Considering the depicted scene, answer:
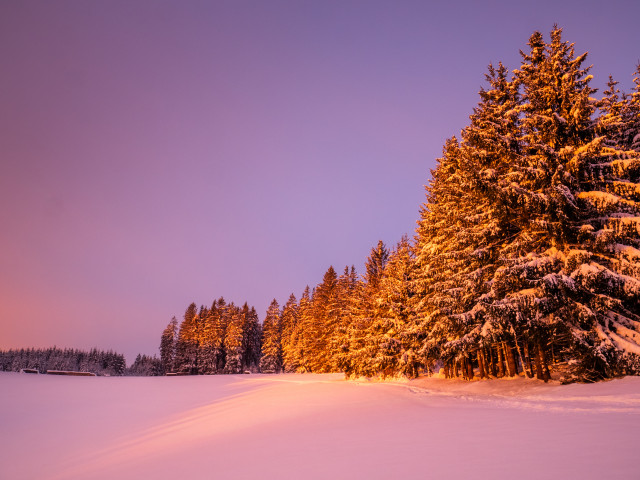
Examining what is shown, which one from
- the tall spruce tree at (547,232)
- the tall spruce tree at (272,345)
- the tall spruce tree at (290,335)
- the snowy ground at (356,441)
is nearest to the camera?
the snowy ground at (356,441)

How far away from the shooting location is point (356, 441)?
660cm

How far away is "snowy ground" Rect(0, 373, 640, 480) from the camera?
15.4ft

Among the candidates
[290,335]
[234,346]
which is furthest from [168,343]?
[290,335]

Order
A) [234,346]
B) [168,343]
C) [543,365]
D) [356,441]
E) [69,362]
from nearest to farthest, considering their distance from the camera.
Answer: [356,441] < [543,365] < [234,346] < [168,343] < [69,362]

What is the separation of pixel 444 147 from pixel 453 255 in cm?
1096

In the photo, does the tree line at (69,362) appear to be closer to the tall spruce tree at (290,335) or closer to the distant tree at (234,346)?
the distant tree at (234,346)

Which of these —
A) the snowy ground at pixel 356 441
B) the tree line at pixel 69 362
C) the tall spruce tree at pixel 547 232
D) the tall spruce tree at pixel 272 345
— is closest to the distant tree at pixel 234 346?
the tall spruce tree at pixel 272 345

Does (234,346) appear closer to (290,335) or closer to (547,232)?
(290,335)

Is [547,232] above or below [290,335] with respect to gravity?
above

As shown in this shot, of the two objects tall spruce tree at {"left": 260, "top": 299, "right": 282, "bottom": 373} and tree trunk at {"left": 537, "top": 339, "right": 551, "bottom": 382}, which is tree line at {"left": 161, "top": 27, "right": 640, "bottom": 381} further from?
tall spruce tree at {"left": 260, "top": 299, "right": 282, "bottom": 373}

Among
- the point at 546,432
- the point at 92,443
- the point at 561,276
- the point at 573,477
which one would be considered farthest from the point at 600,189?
the point at 92,443

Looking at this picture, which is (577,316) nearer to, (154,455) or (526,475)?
(526,475)

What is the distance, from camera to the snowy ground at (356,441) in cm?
469

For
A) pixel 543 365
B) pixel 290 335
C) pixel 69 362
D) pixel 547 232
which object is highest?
pixel 547 232
